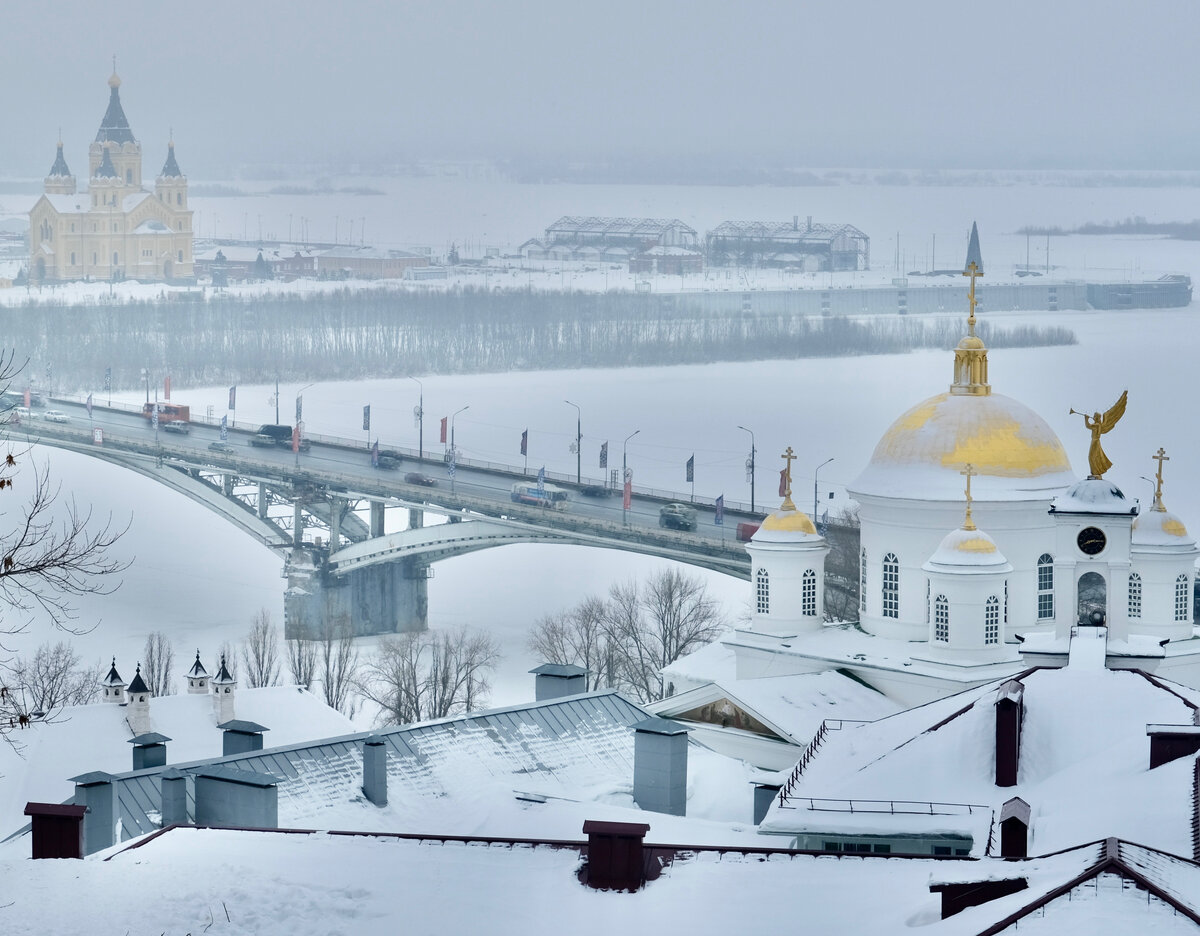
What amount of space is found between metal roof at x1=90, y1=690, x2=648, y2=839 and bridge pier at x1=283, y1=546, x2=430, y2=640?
3096cm

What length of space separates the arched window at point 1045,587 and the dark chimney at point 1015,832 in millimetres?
14043

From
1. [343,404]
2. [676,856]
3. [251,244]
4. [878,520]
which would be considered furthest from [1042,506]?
[251,244]

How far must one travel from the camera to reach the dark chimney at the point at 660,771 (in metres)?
25.0

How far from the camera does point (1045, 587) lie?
31797 mm

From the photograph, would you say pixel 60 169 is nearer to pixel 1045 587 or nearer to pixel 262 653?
pixel 262 653

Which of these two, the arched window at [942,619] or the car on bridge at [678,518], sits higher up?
the arched window at [942,619]

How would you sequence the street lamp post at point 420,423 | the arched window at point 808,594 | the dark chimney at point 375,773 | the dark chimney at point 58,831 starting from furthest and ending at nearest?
the street lamp post at point 420,423, the arched window at point 808,594, the dark chimney at point 375,773, the dark chimney at point 58,831

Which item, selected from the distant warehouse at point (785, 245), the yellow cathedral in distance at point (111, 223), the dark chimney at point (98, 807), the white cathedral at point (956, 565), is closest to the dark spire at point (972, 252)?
the white cathedral at point (956, 565)

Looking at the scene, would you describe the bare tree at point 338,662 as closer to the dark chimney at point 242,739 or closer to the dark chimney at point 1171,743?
the dark chimney at point 242,739

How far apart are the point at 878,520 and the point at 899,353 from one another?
85.8 m

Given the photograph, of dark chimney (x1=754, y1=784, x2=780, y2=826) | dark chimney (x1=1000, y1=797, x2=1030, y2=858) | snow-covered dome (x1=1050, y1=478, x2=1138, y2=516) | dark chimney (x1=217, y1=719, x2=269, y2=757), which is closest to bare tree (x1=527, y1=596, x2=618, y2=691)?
snow-covered dome (x1=1050, y1=478, x2=1138, y2=516)

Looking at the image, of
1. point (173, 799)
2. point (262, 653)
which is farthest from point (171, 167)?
point (173, 799)

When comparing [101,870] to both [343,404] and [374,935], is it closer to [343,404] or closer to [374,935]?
[374,935]

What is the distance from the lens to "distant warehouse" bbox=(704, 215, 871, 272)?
5704 inches
